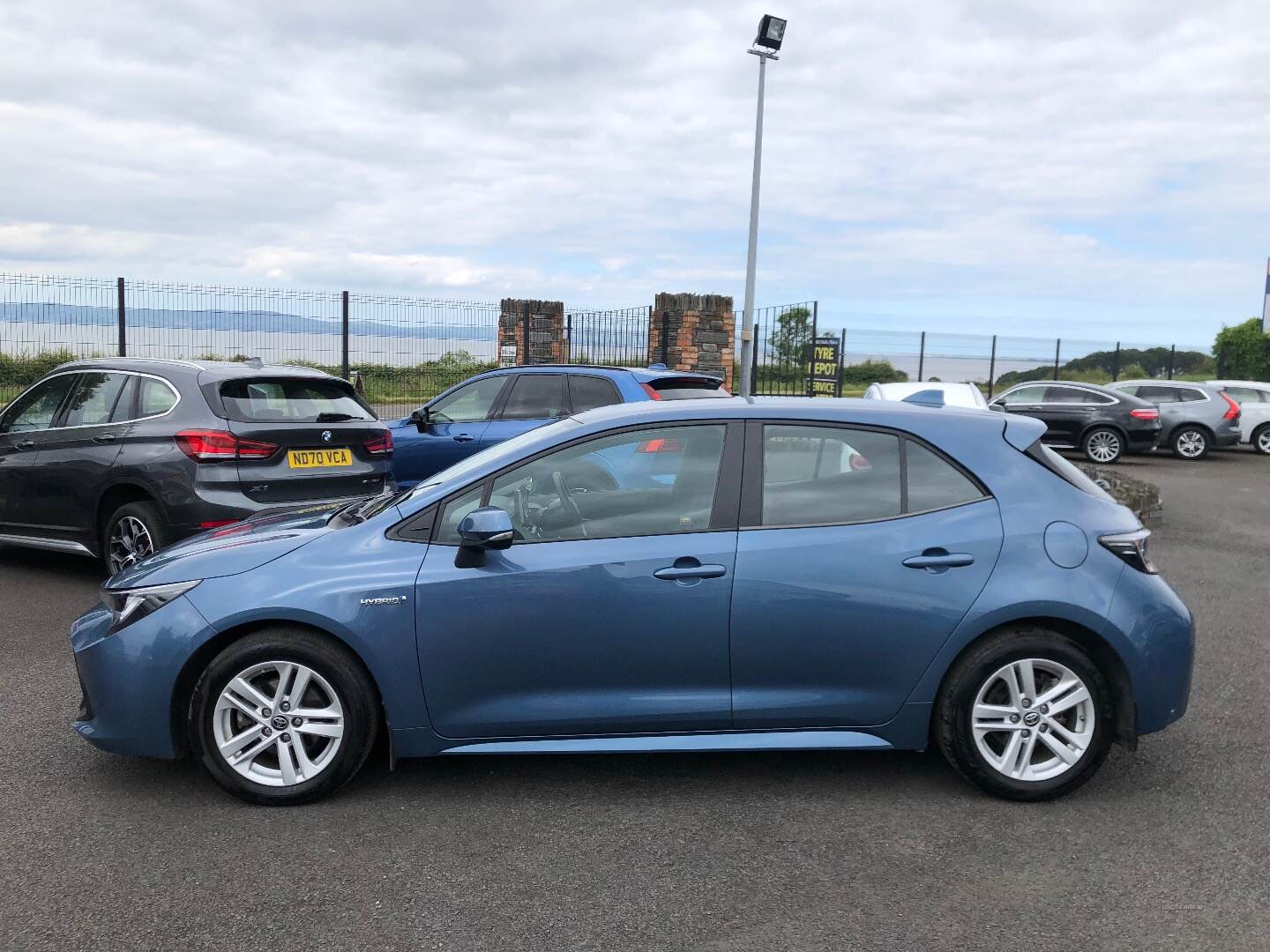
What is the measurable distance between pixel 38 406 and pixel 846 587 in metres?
6.64

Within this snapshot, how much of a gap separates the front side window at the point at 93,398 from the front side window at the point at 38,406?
159 mm

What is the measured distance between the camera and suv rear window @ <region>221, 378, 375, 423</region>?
286 inches

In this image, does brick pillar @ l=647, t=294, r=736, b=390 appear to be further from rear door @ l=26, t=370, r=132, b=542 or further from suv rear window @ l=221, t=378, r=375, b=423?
rear door @ l=26, t=370, r=132, b=542

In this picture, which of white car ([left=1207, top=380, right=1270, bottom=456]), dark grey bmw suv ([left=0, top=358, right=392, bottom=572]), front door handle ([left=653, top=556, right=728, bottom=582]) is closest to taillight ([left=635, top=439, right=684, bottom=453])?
front door handle ([left=653, top=556, right=728, bottom=582])

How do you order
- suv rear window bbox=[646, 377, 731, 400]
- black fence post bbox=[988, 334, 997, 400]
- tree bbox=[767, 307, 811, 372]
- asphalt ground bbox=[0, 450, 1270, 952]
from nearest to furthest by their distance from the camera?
asphalt ground bbox=[0, 450, 1270, 952], suv rear window bbox=[646, 377, 731, 400], tree bbox=[767, 307, 811, 372], black fence post bbox=[988, 334, 997, 400]

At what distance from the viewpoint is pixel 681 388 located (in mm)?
9547

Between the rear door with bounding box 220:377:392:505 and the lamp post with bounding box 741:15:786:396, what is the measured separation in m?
11.8

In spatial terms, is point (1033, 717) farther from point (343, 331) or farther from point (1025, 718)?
point (343, 331)

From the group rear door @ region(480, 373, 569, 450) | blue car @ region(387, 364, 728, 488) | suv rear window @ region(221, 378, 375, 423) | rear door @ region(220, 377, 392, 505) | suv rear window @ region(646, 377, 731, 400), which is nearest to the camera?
rear door @ region(220, 377, 392, 505)

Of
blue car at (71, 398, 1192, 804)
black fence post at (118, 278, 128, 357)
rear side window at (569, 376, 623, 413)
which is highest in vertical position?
black fence post at (118, 278, 128, 357)

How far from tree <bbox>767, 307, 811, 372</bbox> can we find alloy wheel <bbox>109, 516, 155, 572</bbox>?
52.3 ft

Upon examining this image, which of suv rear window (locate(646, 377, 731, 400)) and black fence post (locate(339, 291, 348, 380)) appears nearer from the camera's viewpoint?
suv rear window (locate(646, 377, 731, 400))

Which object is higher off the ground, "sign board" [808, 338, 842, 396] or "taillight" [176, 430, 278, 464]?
"sign board" [808, 338, 842, 396]

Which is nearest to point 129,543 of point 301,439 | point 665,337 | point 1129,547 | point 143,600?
point 301,439
